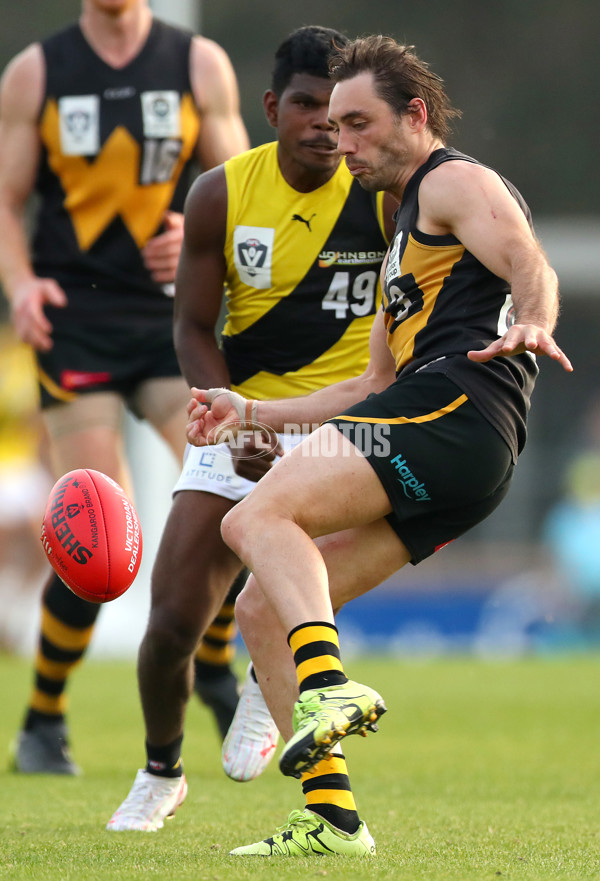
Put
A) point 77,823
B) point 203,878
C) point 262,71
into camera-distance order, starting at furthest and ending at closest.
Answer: point 262,71 < point 77,823 < point 203,878

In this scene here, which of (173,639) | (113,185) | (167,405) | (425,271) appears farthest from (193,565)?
(113,185)

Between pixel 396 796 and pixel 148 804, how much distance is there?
112cm

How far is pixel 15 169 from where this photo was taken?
5.86 meters

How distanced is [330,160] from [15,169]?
6.28ft

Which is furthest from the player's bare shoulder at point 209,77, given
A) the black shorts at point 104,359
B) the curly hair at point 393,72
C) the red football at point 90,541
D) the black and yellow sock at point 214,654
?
the red football at point 90,541

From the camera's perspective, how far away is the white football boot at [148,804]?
420 centimetres

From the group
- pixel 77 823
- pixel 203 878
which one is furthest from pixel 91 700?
pixel 203 878

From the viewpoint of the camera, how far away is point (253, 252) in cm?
457

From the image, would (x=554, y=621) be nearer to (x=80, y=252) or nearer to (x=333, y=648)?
(x=80, y=252)

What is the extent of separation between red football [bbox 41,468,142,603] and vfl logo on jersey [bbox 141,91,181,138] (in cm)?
234

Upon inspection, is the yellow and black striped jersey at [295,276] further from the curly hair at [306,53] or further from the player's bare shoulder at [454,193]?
the player's bare shoulder at [454,193]

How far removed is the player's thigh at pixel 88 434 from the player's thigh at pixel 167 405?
13cm

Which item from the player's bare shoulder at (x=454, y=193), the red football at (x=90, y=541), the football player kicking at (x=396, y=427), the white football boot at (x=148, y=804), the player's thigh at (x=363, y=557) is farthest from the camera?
the white football boot at (x=148, y=804)

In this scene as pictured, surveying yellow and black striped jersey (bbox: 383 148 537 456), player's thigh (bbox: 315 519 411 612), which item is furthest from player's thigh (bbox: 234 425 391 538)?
yellow and black striped jersey (bbox: 383 148 537 456)
